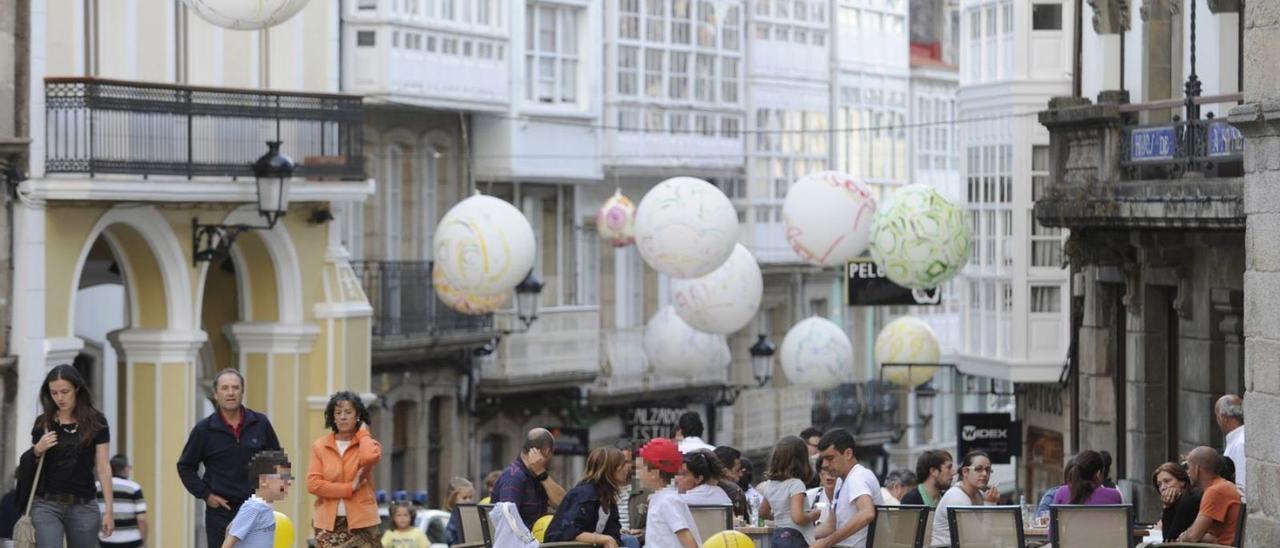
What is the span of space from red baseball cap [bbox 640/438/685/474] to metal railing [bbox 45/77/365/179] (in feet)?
41.0

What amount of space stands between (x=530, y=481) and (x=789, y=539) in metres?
1.74

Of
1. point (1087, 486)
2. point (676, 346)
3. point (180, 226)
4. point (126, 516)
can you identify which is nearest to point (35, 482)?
point (126, 516)

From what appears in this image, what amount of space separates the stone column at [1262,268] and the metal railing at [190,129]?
44.3 feet

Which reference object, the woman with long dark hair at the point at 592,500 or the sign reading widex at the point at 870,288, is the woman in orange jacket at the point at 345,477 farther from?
the sign reading widex at the point at 870,288

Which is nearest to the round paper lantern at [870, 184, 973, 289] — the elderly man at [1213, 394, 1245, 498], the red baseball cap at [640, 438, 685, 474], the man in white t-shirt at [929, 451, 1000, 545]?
the elderly man at [1213, 394, 1245, 498]

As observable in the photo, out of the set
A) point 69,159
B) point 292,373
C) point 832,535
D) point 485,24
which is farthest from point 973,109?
point 832,535

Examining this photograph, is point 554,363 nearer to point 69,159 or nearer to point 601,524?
point 69,159

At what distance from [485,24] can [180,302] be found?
1411 centimetres

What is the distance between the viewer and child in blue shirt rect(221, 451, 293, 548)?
1691 cm

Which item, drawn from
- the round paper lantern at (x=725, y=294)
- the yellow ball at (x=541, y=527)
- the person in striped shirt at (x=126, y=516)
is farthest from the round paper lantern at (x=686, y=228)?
the yellow ball at (x=541, y=527)

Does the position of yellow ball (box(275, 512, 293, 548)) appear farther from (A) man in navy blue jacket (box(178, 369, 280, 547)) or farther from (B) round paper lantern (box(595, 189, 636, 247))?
(B) round paper lantern (box(595, 189, 636, 247))

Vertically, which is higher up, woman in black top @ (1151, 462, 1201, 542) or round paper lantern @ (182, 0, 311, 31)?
round paper lantern @ (182, 0, 311, 31)

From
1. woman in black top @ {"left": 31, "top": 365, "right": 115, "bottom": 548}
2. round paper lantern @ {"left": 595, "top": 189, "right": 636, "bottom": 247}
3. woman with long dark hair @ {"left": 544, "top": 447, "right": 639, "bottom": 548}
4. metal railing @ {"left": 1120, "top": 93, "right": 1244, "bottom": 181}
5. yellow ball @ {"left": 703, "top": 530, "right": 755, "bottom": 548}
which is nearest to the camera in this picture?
yellow ball @ {"left": 703, "top": 530, "right": 755, "bottom": 548}

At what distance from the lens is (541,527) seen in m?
18.9
